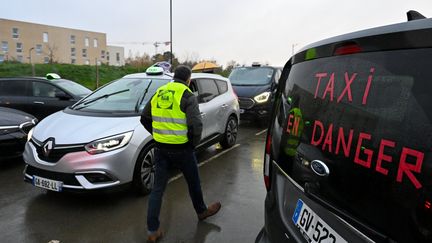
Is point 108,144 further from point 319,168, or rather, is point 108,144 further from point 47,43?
point 47,43

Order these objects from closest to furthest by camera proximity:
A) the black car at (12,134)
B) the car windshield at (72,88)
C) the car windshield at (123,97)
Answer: the car windshield at (123,97) → the black car at (12,134) → the car windshield at (72,88)

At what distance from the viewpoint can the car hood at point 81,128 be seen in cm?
416

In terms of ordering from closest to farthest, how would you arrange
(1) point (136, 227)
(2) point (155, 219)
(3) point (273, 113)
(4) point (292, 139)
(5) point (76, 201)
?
(4) point (292, 139)
(3) point (273, 113)
(2) point (155, 219)
(1) point (136, 227)
(5) point (76, 201)

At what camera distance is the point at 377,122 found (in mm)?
1361

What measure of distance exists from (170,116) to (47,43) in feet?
238

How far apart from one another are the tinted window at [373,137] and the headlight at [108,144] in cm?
277

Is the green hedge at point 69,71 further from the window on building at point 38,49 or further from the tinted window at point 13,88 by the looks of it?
the window on building at point 38,49

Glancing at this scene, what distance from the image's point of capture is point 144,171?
14.7 ft

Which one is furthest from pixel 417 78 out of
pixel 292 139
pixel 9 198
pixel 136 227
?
pixel 9 198

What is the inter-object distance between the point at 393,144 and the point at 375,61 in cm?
35

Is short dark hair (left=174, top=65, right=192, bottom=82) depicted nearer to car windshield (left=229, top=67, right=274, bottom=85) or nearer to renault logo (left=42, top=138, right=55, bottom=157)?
renault logo (left=42, top=138, right=55, bottom=157)

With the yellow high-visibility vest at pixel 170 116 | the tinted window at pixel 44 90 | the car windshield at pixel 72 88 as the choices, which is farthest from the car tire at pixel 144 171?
the tinted window at pixel 44 90

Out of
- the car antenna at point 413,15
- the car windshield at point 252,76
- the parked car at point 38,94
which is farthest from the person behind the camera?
the car windshield at point 252,76

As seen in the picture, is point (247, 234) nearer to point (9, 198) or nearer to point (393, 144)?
point (393, 144)
